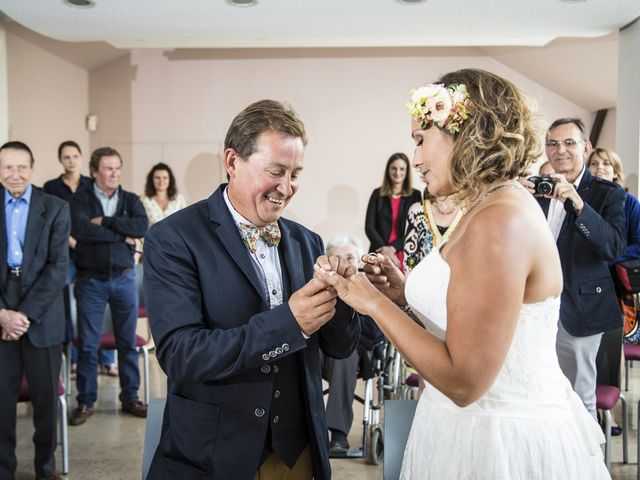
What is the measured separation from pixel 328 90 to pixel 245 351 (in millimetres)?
7464

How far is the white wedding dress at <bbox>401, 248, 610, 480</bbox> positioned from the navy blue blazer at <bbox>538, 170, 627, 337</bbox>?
1.81 m

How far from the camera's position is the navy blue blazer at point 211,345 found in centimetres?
158

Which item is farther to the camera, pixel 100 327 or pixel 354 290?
pixel 100 327

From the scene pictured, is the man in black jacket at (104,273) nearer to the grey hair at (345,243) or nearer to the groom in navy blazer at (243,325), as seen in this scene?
the grey hair at (345,243)

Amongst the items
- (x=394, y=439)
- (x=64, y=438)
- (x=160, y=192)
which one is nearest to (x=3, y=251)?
(x=64, y=438)

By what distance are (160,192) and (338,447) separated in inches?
143

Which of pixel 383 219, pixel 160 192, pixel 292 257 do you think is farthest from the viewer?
pixel 160 192

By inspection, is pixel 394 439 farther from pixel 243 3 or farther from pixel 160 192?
pixel 160 192

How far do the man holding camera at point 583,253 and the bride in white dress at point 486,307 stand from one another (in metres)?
1.75

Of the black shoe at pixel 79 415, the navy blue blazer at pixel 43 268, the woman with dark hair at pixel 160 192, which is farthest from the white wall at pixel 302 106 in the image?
the navy blue blazer at pixel 43 268

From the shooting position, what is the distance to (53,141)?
25.1 ft

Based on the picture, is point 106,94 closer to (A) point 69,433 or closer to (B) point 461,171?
(A) point 69,433

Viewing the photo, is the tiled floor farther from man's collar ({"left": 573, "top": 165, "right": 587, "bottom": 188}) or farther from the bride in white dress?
the bride in white dress

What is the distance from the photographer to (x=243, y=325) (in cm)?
164
